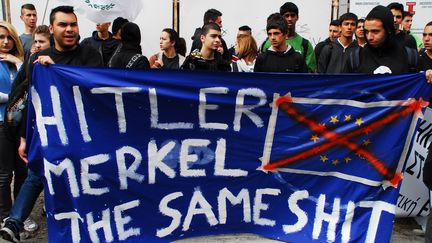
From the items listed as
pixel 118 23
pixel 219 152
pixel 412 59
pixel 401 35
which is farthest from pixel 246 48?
pixel 219 152

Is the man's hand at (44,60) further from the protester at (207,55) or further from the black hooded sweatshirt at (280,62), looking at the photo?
the black hooded sweatshirt at (280,62)

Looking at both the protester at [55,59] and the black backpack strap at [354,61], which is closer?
the protester at [55,59]

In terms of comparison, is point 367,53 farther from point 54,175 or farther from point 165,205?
point 54,175

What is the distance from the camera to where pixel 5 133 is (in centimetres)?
387

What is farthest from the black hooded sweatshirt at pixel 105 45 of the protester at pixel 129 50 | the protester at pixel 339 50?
the protester at pixel 339 50

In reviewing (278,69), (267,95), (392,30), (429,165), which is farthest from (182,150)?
(392,30)

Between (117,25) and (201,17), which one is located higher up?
(201,17)

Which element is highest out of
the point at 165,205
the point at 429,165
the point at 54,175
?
the point at 429,165

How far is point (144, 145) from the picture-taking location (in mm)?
3592

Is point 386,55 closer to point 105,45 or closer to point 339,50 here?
point 339,50

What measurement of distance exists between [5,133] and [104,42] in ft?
7.93

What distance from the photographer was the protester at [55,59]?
369cm

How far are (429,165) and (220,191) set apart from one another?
147cm

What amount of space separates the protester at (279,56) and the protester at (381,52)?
525 mm
